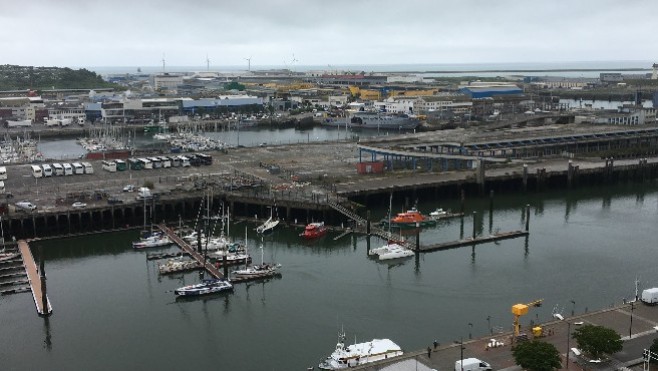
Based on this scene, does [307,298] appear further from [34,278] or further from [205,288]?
[34,278]

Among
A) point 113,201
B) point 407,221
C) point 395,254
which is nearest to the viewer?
point 395,254

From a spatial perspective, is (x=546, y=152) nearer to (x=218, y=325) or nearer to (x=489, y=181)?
(x=489, y=181)

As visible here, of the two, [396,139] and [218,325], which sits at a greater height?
[396,139]

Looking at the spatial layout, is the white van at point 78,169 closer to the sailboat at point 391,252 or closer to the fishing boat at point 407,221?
the fishing boat at point 407,221

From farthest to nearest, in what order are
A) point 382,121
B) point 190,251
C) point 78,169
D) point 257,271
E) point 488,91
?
1. point 488,91
2. point 382,121
3. point 78,169
4. point 190,251
5. point 257,271

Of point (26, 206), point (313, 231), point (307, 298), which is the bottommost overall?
point (307, 298)

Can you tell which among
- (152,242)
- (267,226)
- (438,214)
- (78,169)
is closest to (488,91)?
(438,214)

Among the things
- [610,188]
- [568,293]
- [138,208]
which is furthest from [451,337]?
[610,188]
